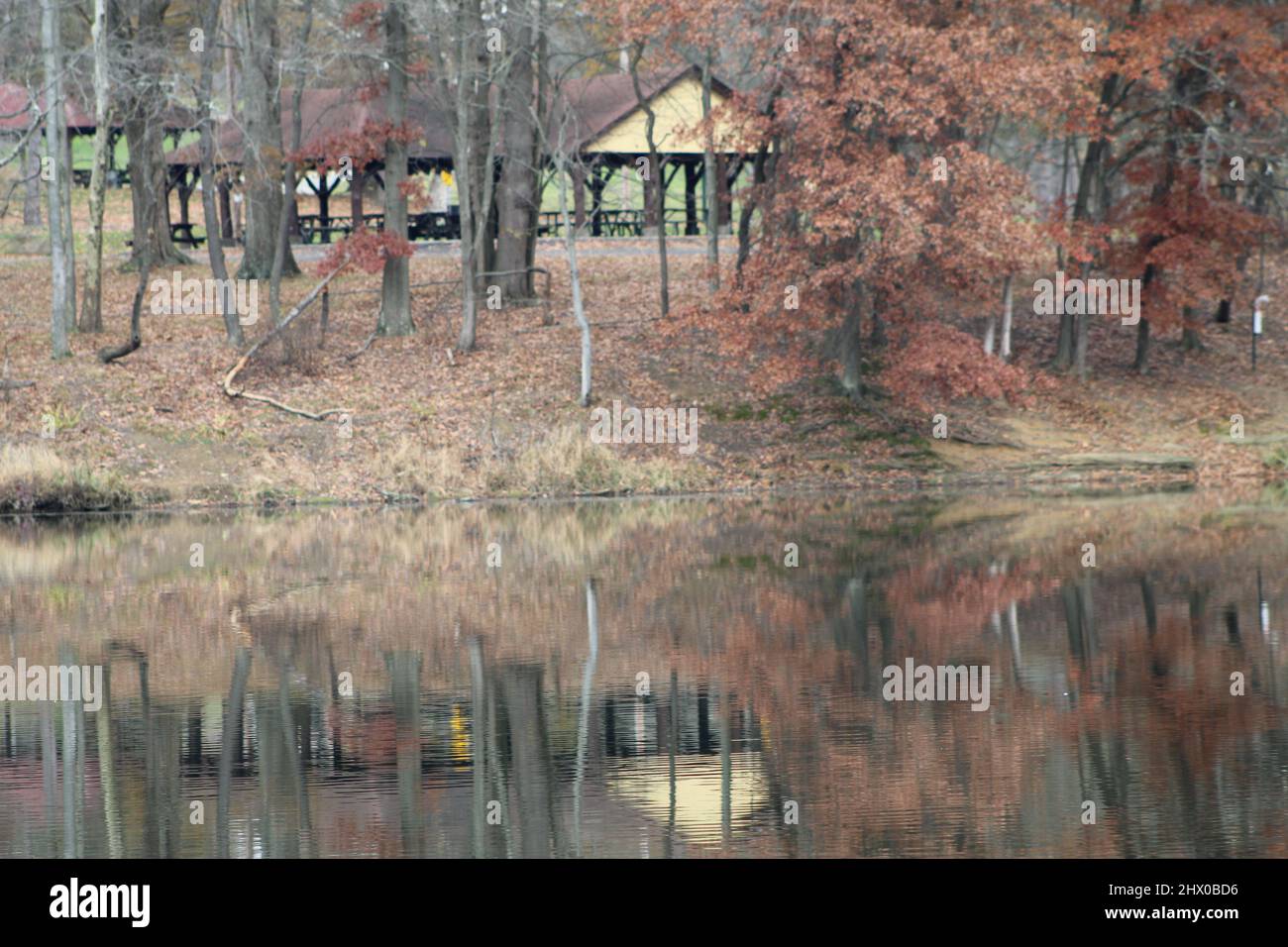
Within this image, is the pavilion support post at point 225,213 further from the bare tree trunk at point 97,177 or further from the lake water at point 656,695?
the lake water at point 656,695

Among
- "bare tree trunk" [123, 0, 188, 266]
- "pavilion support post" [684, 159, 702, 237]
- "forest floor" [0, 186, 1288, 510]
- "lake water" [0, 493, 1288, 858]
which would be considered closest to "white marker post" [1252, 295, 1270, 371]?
"forest floor" [0, 186, 1288, 510]

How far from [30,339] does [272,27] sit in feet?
32.5

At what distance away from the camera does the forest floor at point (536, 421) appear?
3144cm

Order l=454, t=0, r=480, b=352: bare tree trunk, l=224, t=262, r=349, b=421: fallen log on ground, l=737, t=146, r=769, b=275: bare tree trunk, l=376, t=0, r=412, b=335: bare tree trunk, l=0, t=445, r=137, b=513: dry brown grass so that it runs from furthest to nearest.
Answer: l=376, t=0, r=412, b=335: bare tree trunk
l=454, t=0, r=480, b=352: bare tree trunk
l=737, t=146, r=769, b=275: bare tree trunk
l=224, t=262, r=349, b=421: fallen log on ground
l=0, t=445, r=137, b=513: dry brown grass

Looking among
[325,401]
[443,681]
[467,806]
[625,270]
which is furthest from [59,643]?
[625,270]

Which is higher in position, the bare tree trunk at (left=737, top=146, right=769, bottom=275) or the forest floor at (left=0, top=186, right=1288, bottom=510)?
the bare tree trunk at (left=737, top=146, right=769, bottom=275)

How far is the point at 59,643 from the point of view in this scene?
1686cm

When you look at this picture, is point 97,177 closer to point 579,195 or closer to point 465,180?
point 465,180

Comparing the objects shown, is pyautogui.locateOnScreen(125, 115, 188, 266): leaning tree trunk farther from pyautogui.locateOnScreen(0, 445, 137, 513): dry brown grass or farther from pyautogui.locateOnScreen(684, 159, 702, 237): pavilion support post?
pyautogui.locateOnScreen(684, 159, 702, 237): pavilion support post

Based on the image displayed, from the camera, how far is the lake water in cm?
1009

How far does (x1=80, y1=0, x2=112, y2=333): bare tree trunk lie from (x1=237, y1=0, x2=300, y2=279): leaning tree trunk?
3.30 meters

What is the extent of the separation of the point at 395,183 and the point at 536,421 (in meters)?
7.87

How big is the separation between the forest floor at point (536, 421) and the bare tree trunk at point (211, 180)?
0.74 meters
